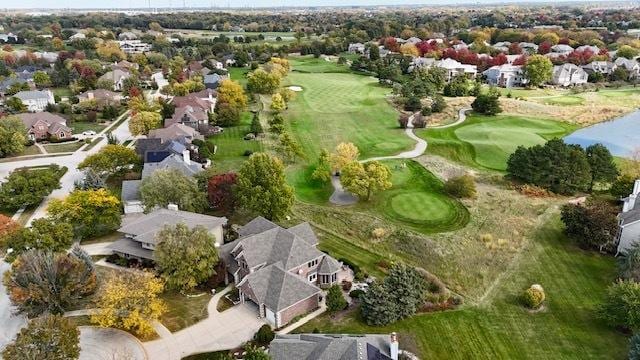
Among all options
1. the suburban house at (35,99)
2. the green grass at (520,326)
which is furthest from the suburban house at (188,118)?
the green grass at (520,326)

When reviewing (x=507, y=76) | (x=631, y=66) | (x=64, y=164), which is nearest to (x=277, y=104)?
(x=64, y=164)

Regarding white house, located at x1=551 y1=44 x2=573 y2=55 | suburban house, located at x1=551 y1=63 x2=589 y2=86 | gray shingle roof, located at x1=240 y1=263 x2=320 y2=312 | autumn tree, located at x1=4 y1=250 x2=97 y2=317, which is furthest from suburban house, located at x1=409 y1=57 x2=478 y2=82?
autumn tree, located at x1=4 y1=250 x2=97 y2=317

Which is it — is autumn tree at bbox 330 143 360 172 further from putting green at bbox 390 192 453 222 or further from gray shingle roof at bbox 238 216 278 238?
gray shingle roof at bbox 238 216 278 238

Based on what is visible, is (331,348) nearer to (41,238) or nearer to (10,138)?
(41,238)

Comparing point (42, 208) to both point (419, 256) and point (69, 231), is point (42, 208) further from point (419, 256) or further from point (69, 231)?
point (419, 256)

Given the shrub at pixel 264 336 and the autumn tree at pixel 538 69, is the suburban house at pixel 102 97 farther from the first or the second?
the autumn tree at pixel 538 69

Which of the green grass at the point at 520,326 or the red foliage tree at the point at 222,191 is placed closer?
the green grass at the point at 520,326
